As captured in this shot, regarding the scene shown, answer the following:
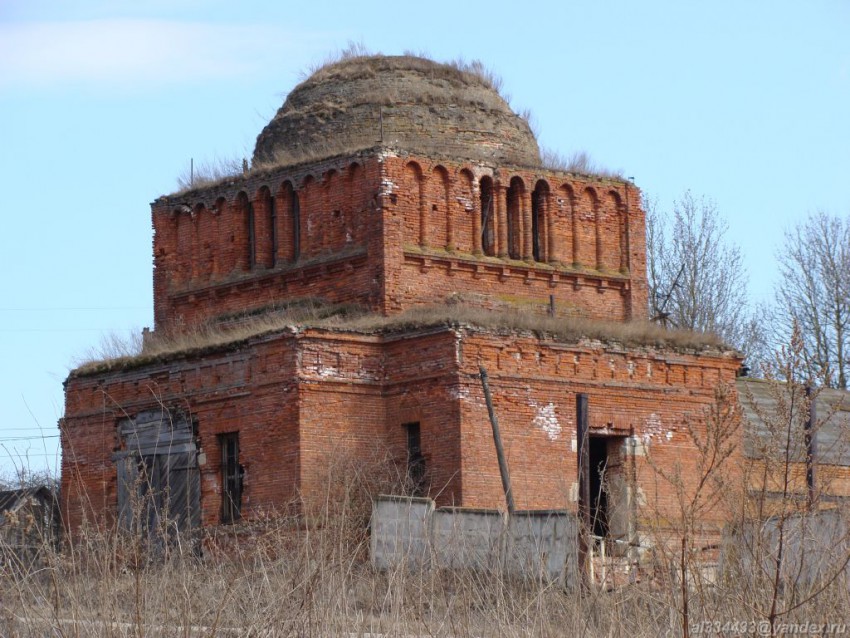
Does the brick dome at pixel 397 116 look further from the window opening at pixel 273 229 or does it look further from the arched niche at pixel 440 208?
the window opening at pixel 273 229

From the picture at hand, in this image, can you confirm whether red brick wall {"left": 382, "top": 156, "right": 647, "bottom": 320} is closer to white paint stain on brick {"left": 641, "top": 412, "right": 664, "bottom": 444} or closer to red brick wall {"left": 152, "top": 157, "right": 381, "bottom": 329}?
red brick wall {"left": 152, "top": 157, "right": 381, "bottom": 329}

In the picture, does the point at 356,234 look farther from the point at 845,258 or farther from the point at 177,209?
the point at 845,258

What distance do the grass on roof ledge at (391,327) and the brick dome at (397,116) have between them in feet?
8.05

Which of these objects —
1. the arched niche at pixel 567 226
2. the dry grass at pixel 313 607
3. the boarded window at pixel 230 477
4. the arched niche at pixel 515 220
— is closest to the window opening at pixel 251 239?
the boarded window at pixel 230 477

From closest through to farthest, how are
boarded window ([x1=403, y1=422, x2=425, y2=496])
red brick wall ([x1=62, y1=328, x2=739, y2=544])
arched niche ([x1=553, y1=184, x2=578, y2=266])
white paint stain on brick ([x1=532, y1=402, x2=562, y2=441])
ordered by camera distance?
1. red brick wall ([x1=62, y1=328, x2=739, y2=544])
2. boarded window ([x1=403, y1=422, x2=425, y2=496])
3. white paint stain on brick ([x1=532, y1=402, x2=562, y2=441])
4. arched niche ([x1=553, y1=184, x2=578, y2=266])

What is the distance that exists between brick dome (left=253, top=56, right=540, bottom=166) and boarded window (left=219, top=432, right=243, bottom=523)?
14.7 ft

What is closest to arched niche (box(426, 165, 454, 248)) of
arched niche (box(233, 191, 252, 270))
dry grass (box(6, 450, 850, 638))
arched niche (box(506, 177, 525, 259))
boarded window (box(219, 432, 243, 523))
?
arched niche (box(506, 177, 525, 259))

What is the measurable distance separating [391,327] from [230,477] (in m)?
2.98

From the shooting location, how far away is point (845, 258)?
36.3 m

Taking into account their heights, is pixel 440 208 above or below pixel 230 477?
above

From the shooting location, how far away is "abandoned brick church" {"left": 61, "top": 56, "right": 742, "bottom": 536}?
18156 millimetres

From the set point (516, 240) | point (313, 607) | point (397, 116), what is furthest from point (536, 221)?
point (313, 607)

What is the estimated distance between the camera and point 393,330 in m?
18.7

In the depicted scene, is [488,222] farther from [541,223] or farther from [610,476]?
[610,476]
